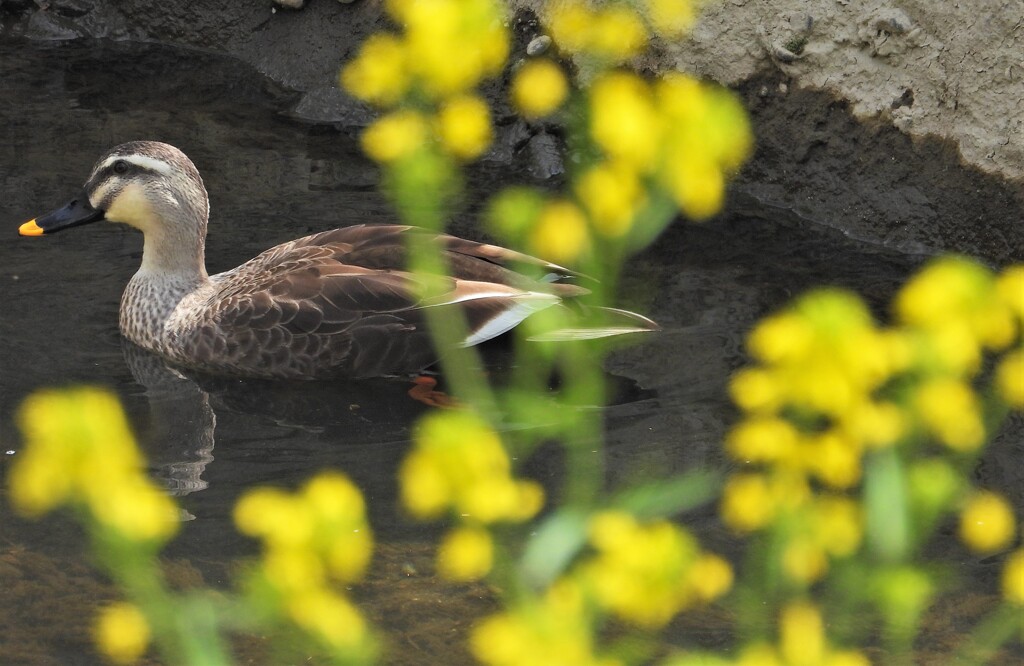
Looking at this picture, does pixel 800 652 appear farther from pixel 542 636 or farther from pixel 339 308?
pixel 339 308

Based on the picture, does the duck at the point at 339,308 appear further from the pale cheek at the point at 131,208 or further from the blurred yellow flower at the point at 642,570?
the blurred yellow flower at the point at 642,570

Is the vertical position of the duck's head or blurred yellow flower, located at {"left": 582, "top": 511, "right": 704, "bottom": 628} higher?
blurred yellow flower, located at {"left": 582, "top": 511, "right": 704, "bottom": 628}

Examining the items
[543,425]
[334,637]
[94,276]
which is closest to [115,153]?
[94,276]

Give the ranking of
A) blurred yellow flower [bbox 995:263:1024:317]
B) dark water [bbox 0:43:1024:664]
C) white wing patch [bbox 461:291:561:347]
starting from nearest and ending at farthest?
blurred yellow flower [bbox 995:263:1024:317]
dark water [bbox 0:43:1024:664]
white wing patch [bbox 461:291:561:347]

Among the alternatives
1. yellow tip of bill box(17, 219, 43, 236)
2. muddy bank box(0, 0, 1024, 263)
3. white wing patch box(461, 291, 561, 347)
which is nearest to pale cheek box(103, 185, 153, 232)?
yellow tip of bill box(17, 219, 43, 236)

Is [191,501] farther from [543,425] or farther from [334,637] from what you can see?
[334,637]

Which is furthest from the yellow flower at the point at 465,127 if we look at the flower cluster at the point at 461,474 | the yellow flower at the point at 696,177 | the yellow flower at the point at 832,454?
the yellow flower at the point at 832,454

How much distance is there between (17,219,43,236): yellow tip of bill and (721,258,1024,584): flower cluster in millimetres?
5039

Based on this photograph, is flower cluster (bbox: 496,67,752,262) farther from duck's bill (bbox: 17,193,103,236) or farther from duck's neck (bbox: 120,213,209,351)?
duck's bill (bbox: 17,193,103,236)

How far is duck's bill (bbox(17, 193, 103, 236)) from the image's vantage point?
6.80 meters

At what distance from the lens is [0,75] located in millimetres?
9391

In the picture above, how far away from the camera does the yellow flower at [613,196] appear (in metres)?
2.25

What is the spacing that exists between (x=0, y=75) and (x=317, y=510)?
8.20 metres

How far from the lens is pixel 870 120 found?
7.74m
